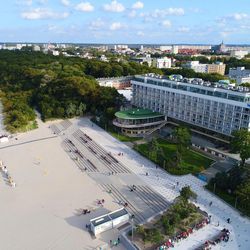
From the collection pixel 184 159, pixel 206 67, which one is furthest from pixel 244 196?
pixel 206 67

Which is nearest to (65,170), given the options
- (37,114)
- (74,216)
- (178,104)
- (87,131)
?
(74,216)

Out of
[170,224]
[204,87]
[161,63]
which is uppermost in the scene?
[204,87]

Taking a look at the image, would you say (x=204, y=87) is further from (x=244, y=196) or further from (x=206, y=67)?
(x=206, y=67)

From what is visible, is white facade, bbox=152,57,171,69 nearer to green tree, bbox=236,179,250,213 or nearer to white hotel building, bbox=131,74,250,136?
white hotel building, bbox=131,74,250,136

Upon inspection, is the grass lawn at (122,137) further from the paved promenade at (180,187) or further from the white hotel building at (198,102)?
the white hotel building at (198,102)

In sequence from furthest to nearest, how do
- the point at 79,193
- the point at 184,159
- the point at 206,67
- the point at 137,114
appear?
the point at 206,67
the point at 137,114
the point at 184,159
the point at 79,193

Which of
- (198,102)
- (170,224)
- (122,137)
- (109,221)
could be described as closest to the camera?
(170,224)

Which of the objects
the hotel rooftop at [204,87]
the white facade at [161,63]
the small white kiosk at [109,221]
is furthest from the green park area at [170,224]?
the white facade at [161,63]

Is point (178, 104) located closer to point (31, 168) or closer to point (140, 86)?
point (140, 86)
